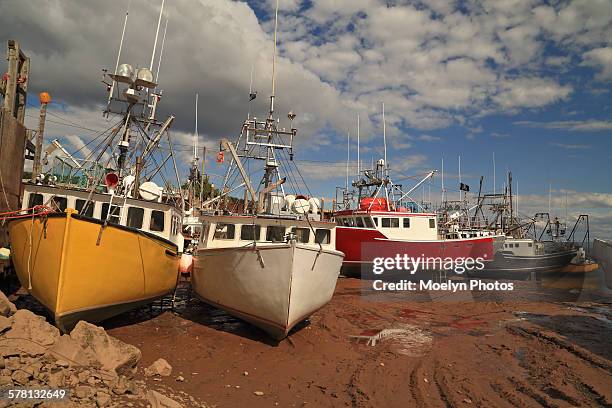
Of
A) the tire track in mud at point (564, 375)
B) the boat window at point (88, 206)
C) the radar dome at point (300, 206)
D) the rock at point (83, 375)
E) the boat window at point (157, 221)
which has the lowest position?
the tire track in mud at point (564, 375)

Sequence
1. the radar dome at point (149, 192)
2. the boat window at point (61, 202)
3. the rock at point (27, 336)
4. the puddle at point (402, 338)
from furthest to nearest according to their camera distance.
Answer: the radar dome at point (149, 192)
the boat window at point (61, 202)
the puddle at point (402, 338)
the rock at point (27, 336)

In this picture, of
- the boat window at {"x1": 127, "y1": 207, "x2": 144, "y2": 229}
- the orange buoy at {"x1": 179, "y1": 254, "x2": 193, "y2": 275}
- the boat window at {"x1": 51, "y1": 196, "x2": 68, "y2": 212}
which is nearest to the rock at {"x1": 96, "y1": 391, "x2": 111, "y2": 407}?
the boat window at {"x1": 127, "y1": 207, "x2": 144, "y2": 229}

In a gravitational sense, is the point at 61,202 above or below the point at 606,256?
above

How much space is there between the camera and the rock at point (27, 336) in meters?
5.02

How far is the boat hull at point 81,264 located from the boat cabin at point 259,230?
2.09m

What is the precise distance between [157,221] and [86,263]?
3.37 meters

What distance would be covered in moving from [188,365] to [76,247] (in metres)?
3.31

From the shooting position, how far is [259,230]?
10.8 m

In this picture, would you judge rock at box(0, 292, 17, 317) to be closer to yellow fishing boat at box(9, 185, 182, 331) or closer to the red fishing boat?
yellow fishing boat at box(9, 185, 182, 331)

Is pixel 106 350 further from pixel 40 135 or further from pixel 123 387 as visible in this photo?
pixel 40 135

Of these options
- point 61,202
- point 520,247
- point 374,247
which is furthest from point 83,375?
point 520,247

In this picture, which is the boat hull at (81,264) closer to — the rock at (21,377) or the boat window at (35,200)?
the boat window at (35,200)

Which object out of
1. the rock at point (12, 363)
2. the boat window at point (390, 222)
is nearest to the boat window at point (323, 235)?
the rock at point (12, 363)

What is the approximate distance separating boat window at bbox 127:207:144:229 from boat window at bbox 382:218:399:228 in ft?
49.6
